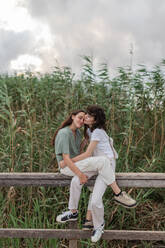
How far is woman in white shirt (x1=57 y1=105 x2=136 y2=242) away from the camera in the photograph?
2762 millimetres

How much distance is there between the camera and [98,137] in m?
2.82

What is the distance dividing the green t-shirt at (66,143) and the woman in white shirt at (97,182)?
0.43 feet

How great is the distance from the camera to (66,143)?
2.80 m

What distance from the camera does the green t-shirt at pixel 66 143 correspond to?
280cm

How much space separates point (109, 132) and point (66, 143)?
1.61m

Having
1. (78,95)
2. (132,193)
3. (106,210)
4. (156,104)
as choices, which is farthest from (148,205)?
(78,95)

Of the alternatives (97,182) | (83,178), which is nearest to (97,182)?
(97,182)

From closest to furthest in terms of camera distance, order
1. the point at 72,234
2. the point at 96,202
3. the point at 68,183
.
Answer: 1. the point at 96,202
2. the point at 68,183
3. the point at 72,234

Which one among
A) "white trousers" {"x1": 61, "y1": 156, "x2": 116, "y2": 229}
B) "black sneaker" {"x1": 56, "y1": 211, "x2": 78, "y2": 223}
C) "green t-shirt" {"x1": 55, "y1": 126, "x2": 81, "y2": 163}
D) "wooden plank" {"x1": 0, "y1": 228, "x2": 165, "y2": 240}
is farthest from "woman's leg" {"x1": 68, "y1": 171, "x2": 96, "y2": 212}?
"wooden plank" {"x1": 0, "y1": 228, "x2": 165, "y2": 240}

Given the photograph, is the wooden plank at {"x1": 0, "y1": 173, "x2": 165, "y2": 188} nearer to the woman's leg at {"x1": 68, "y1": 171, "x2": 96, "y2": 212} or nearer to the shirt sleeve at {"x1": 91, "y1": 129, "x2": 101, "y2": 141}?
the woman's leg at {"x1": 68, "y1": 171, "x2": 96, "y2": 212}

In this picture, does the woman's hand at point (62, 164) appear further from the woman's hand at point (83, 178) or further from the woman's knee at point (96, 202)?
the woman's knee at point (96, 202)

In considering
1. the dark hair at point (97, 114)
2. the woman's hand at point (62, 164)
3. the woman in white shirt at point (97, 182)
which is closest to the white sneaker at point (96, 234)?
the woman in white shirt at point (97, 182)

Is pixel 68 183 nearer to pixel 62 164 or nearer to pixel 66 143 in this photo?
pixel 62 164

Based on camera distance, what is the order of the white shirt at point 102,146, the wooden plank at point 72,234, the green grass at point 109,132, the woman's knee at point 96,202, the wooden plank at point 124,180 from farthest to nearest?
the green grass at point 109,132
the wooden plank at point 72,234
the wooden plank at point 124,180
the white shirt at point 102,146
the woman's knee at point 96,202
